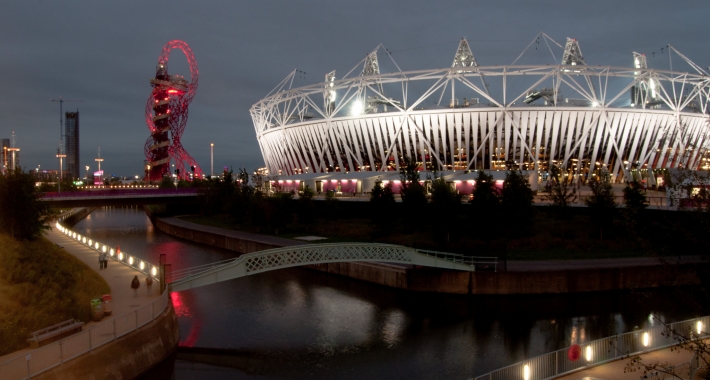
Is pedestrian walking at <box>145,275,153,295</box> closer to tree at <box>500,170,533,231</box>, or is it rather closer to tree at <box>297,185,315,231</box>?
tree at <box>500,170,533,231</box>

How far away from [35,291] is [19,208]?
9.37 m

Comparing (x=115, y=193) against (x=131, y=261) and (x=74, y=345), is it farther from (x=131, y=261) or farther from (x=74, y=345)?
(x=74, y=345)

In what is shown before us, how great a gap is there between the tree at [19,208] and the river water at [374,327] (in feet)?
23.7

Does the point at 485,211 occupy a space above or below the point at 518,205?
below

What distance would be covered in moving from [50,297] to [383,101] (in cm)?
5808

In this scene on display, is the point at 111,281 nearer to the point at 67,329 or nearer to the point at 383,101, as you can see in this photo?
the point at 67,329

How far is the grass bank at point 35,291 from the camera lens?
13.6m

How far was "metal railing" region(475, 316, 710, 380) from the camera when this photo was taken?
11.8 meters

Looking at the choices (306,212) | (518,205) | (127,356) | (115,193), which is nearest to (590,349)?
(127,356)

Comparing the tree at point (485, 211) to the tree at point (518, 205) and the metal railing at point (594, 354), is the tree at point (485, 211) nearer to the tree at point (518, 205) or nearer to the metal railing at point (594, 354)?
the tree at point (518, 205)

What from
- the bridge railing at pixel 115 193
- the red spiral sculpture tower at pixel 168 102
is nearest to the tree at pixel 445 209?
the bridge railing at pixel 115 193

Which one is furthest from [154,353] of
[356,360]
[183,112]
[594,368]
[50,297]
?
[183,112]

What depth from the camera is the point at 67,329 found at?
45.6 feet

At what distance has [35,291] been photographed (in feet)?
51.8
